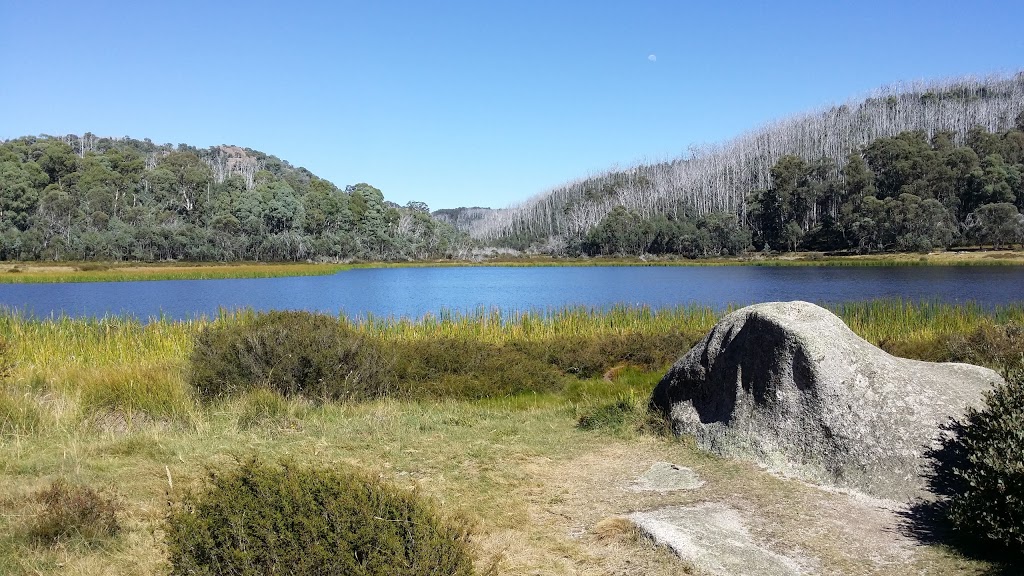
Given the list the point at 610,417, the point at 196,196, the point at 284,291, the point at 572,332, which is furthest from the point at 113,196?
the point at 610,417

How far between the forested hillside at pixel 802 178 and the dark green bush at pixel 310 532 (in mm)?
81688

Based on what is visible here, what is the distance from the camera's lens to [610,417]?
8102 mm

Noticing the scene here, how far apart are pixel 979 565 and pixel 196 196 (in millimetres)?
135243

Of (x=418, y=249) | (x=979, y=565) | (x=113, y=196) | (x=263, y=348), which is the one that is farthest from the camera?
(x=418, y=249)

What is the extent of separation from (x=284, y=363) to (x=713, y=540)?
6805mm

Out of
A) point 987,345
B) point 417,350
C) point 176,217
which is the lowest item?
point 987,345

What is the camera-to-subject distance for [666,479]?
19.8 ft

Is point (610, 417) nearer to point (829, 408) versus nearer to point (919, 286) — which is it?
point (829, 408)

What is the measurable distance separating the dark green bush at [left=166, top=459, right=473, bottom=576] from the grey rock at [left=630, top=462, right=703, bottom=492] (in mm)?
3068

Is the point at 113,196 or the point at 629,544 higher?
the point at 113,196

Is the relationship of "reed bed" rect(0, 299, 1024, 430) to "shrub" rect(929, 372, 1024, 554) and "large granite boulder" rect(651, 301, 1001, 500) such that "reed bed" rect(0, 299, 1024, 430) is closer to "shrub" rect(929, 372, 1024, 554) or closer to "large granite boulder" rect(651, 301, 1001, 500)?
"large granite boulder" rect(651, 301, 1001, 500)

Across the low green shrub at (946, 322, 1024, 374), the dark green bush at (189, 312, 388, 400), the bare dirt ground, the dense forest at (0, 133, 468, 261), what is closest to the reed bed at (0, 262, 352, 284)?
the dense forest at (0, 133, 468, 261)

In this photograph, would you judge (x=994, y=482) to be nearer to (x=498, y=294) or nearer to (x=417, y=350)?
(x=417, y=350)

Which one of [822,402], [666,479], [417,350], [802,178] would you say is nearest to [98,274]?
[417,350]
